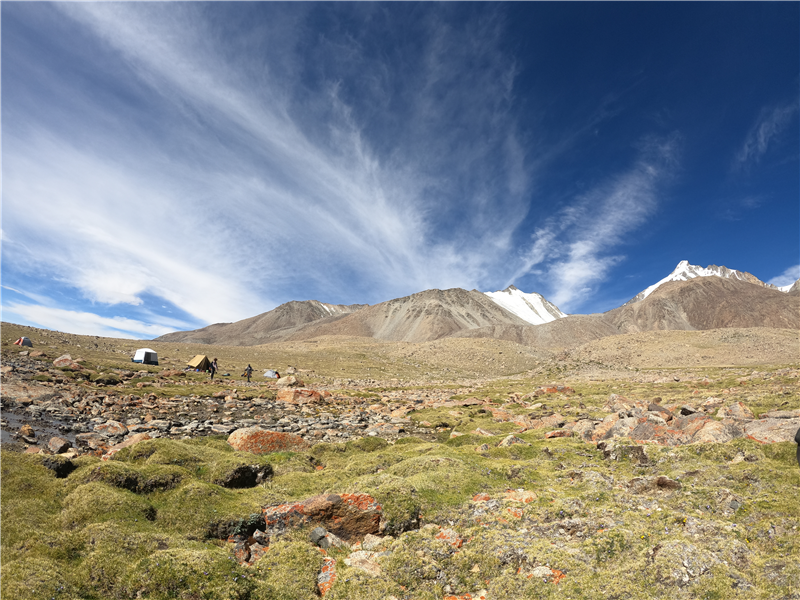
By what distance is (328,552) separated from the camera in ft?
25.8

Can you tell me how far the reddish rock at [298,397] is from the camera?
3275 cm

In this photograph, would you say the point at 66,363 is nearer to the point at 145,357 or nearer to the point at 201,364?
the point at 201,364

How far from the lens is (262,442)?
15.0 m

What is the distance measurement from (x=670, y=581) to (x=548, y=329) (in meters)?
189

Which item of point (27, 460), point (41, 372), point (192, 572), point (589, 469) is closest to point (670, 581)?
point (589, 469)

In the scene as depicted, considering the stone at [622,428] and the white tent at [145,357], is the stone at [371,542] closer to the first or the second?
the stone at [622,428]

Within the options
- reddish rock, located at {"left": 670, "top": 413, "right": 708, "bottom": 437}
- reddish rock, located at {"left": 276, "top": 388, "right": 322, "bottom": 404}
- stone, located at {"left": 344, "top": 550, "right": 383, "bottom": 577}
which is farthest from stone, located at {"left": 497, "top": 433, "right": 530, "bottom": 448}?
reddish rock, located at {"left": 276, "top": 388, "right": 322, "bottom": 404}

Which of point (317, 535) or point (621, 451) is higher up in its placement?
point (621, 451)

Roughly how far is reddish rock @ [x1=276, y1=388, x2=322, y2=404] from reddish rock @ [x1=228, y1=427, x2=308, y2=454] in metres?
17.4

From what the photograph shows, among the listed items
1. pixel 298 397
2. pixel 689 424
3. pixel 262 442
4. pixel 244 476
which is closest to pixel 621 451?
pixel 689 424

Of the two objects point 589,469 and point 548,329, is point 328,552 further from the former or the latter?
point 548,329

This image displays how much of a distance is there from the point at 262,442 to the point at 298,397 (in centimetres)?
1882

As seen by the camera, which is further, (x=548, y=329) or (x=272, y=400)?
(x=548, y=329)

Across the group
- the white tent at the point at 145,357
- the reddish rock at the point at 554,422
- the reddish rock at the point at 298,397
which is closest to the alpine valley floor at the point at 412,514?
the reddish rock at the point at 554,422
